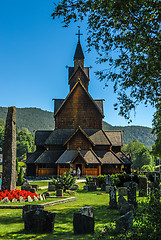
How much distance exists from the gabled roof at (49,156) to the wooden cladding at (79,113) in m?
5.41

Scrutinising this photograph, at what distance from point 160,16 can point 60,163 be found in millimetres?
35329

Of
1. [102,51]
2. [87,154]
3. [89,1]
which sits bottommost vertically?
[87,154]

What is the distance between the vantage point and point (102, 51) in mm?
14969

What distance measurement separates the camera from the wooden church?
147 feet

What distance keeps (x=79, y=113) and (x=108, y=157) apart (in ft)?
32.4

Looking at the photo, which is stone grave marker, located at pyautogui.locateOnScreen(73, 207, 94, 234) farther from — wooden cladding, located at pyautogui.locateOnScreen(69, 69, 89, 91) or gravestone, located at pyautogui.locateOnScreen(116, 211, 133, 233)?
wooden cladding, located at pyautogui.locateOnScreen(69, 69, 89, 91)

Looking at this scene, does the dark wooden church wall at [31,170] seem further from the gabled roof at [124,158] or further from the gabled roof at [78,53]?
the gabled roof at [78,53]

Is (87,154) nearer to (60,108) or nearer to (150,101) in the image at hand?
(60,108)

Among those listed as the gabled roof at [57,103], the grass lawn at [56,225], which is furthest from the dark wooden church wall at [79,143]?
the grass lawn at [56,225]

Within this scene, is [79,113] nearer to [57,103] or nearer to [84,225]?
[57,103]

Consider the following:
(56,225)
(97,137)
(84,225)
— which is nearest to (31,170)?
(97,137)

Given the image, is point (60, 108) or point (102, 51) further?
point (60, 108)

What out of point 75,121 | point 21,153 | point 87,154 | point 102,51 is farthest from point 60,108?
point 21,153

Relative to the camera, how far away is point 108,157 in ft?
150
